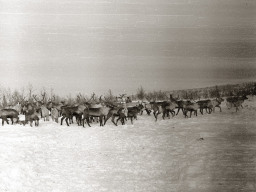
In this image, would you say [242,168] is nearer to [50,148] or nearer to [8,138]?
[50,148]

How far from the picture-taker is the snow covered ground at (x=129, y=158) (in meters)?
13.1

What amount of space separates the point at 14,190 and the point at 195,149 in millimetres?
6352

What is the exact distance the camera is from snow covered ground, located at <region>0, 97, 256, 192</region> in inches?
517

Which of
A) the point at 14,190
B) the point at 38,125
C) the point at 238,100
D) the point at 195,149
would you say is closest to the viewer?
the point at 14,190

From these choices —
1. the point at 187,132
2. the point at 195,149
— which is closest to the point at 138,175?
the point at 195,149

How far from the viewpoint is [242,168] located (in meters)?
13.8

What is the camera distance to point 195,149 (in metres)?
15.6

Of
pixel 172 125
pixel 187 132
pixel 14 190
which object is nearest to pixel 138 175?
pixel 14 190

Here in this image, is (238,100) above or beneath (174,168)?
above

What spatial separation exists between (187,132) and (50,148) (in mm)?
5682

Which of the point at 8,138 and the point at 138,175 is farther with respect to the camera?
the point at 8,138

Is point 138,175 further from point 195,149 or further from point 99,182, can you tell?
point 195,149

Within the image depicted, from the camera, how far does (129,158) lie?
597 inches

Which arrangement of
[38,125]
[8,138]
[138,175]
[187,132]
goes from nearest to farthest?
[138,175] → [8,138] → [187,132] → [38,125]
